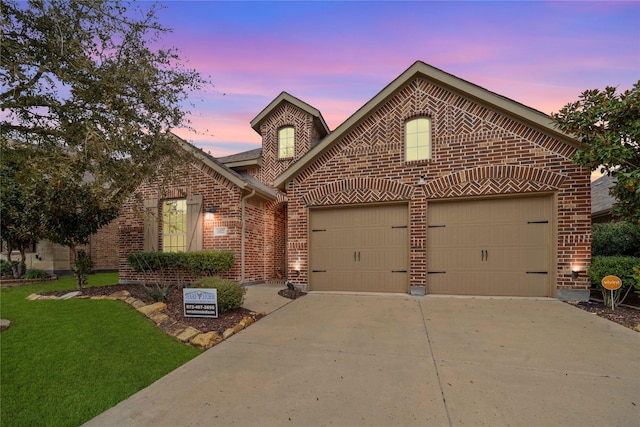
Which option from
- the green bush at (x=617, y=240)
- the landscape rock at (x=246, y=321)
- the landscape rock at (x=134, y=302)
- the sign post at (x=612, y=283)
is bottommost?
the landscape rock at (x=246, y=321)

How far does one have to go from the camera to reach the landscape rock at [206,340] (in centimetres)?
447

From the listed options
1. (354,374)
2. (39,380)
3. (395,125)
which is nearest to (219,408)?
(354,374)

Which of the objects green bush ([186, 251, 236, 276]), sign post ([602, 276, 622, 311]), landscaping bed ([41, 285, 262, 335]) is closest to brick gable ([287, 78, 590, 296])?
sign post ([602, 276, 622, 311])

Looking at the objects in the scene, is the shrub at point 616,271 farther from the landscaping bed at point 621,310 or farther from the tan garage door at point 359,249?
the tan garage door at point 359,249

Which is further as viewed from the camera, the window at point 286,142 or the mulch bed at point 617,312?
the window at point 286,142

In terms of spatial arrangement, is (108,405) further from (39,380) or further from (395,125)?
(395,125)

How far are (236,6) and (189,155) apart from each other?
13.5 ft

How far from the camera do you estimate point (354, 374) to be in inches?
139

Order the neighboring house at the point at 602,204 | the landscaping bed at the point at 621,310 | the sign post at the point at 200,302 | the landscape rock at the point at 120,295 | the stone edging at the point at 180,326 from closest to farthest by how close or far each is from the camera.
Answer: the stone edging at the point at 180,326
the landscaping bed at the point at 621,310
the sign post at the point at 200,302
the landscape rock at the point at 120,295
the neighboring house at the point at 602,204

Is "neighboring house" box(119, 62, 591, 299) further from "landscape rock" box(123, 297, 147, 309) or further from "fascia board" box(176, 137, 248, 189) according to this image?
"landscape rock" box(123, 297, 147, 309)

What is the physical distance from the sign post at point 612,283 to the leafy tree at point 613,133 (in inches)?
48.8

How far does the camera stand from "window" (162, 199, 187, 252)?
10.2 m

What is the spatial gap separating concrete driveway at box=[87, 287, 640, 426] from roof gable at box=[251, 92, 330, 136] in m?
10.7

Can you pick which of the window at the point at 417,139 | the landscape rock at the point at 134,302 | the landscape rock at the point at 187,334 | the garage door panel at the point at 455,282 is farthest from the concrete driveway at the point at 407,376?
the window at the point at 417,139
